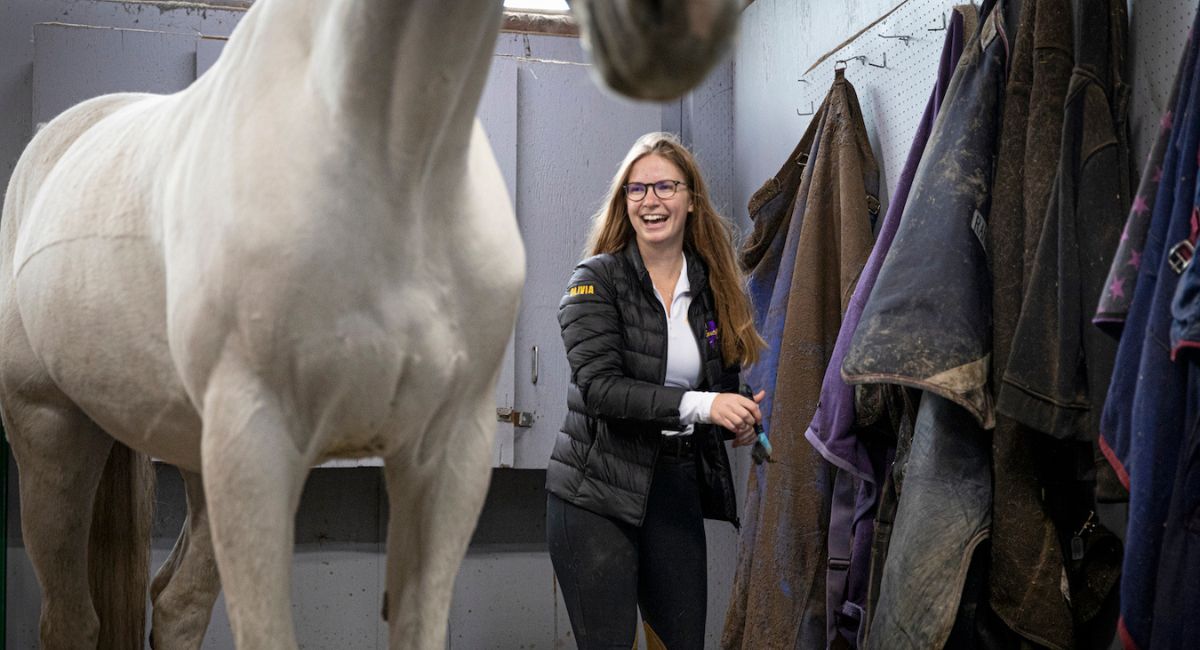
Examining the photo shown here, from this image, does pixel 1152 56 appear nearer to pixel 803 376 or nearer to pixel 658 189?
pixel 658 189

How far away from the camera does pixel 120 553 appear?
4.97 feet

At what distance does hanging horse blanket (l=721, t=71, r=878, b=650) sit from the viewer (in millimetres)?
2596

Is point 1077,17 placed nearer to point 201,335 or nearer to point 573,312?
point 573,312

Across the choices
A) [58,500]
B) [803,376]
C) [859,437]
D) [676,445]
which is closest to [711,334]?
[676,445]

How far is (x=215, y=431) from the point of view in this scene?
2.83ft

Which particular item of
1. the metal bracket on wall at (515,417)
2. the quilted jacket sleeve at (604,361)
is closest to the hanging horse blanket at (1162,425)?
the quilted jacket sleeve at (604,361)

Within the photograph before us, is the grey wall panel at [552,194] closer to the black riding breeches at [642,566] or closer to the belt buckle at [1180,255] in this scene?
the black riding breeches at [642,566]

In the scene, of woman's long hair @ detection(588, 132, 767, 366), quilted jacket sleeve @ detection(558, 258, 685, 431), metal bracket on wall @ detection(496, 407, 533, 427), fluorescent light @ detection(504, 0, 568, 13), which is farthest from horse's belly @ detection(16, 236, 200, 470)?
fluorescent light @ detection(504, 0, 568, 13)

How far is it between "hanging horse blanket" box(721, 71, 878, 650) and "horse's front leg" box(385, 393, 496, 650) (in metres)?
1.72

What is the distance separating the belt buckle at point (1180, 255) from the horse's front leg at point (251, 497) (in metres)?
1.17

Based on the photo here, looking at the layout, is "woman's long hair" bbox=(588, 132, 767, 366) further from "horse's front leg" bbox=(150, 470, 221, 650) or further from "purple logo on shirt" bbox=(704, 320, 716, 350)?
"horse's front leg" bbox=(150, 470, 221, 650)

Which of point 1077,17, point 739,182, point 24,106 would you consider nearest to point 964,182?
point 1077,17

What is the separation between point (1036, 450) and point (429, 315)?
4.39 ft

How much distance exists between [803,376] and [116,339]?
1842 millimetres
